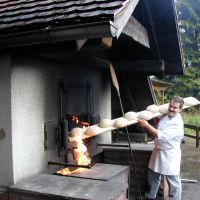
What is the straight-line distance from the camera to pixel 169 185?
542cm

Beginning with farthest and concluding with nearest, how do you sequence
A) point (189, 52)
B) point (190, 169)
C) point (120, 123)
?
point (189, 52) → point (190, 169) → point (120, 123)

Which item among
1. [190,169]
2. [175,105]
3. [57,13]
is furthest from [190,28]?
[57,13]

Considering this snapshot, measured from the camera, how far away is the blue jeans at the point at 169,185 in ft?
17.6

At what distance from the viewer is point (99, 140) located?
648cm

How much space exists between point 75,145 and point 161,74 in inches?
136

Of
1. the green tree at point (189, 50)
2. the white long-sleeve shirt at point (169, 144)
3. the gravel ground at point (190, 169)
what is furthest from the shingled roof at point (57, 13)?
the green tree at point (189, 50)

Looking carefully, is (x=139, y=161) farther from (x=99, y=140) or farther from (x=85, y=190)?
(x=85, y=190)

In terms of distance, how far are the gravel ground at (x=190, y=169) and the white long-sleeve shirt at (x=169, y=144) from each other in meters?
1.11

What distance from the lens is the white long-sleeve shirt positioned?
16.9 feet

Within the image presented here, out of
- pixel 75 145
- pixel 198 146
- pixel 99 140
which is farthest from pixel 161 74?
pixel 198 146

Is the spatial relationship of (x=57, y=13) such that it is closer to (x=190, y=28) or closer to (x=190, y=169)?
(x=190, y=169)

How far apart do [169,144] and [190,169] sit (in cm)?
382

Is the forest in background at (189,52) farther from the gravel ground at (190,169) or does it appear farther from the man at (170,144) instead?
the man at (170,144)

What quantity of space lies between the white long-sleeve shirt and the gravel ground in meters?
1.11
